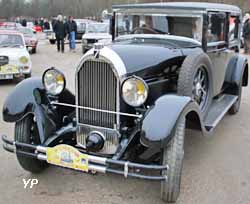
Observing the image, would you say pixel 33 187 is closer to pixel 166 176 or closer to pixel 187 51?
pixel 166 176

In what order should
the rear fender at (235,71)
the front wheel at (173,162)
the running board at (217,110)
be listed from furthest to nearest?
the rear fender at (235,71)
the running board at (217,110)
the front wheel at (173,162)

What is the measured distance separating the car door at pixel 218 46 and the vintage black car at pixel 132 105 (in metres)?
0.05

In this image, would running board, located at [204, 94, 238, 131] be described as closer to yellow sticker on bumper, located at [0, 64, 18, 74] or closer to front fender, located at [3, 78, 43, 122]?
front fender, located at [3, 78, 43, 122]

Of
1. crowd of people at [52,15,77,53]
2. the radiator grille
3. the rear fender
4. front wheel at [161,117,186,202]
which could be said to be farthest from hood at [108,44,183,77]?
crowd of people at [52,15,77,53]

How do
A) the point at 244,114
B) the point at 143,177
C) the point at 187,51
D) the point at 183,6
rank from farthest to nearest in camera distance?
1. the point at 244,114
2. the point at 183,6
3. the point at 187,51
4. the point at 143,177

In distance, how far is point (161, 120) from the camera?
2.88 m

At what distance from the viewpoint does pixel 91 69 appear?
3242 mm

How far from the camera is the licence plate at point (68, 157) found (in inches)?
115

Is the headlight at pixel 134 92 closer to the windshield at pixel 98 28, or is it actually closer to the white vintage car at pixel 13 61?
the white vintage car at pixel 13 61

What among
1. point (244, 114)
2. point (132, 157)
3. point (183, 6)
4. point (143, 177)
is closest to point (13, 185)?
point (132, 157)

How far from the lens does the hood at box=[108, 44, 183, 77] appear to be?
3.41 m

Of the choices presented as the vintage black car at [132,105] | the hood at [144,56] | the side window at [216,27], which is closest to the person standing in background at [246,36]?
the side window at [216,27]

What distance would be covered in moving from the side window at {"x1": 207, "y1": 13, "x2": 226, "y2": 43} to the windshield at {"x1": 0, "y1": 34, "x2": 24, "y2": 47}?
6.67 metres

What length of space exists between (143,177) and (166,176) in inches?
11.2
